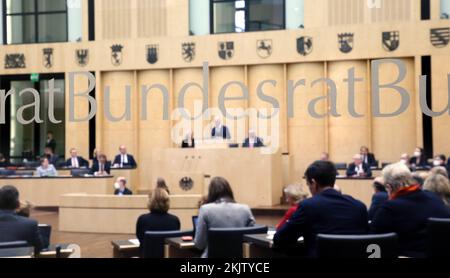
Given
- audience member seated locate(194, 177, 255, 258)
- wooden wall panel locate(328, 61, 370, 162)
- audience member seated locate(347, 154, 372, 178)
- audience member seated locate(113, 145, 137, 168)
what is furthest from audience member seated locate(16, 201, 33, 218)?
wooden wall panel locate(328, 61, 370, 162)

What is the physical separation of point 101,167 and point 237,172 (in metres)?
2.90

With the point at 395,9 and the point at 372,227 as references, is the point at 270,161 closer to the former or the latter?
the point at 395,9

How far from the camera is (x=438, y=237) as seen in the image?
4.18 meters

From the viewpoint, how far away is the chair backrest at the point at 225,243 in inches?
190

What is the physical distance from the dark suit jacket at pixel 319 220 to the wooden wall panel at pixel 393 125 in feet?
38.9

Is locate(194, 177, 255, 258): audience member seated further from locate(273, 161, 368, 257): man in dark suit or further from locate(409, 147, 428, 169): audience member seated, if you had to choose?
locate(409, 147, 428, 169): audience member seated

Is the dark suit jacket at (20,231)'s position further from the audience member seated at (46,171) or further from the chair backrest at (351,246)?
the audience member seated at (46,171)

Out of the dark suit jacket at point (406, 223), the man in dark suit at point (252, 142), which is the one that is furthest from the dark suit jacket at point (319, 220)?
the man in dark suit at point (252, 142)

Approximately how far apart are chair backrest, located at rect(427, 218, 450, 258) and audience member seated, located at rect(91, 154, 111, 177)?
10439 mm

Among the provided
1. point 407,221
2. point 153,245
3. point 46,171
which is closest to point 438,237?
point 407,221

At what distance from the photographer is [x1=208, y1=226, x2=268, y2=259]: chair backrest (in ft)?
15.9

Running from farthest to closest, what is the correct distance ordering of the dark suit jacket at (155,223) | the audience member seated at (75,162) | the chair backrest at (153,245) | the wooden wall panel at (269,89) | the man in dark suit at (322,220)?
the wooden wall panel at (269,89) < the audience member seated at (75,162) < the dark suit jacket at (155,223) < the chair backrest at (153,245) < the man in dark suit at (322,220)

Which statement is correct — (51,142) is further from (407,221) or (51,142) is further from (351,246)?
(351,246)

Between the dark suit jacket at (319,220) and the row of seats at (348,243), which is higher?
the dark suit jacket at (319,220)
